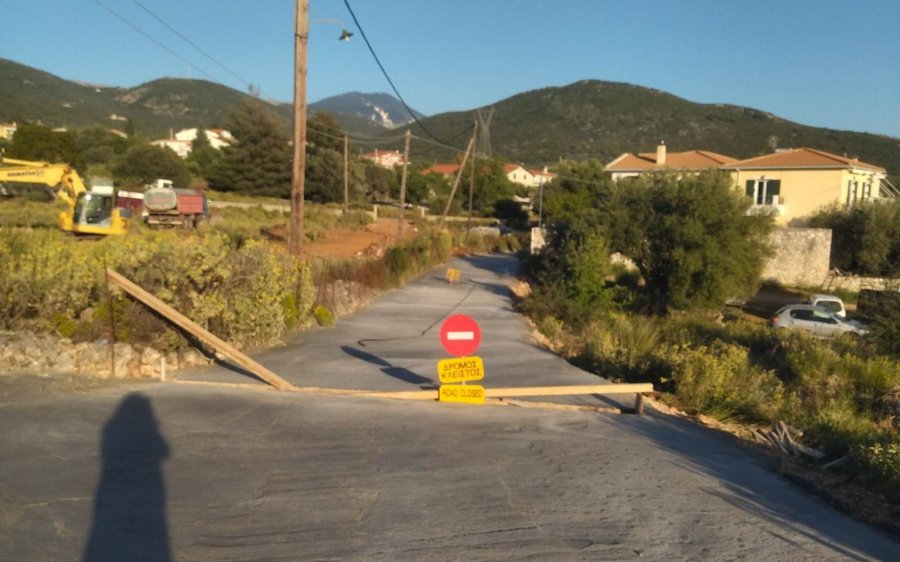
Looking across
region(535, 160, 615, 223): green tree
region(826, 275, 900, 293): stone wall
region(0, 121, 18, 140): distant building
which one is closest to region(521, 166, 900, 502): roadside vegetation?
region(826, 275, 900, 293): stone wall

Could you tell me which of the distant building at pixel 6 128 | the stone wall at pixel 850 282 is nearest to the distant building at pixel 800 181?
the stone wall at pixel 850 282

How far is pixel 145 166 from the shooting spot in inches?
2653

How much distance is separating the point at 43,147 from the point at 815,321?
55.9 m

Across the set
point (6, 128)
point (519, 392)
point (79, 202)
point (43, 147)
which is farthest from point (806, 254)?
point (6, 128)

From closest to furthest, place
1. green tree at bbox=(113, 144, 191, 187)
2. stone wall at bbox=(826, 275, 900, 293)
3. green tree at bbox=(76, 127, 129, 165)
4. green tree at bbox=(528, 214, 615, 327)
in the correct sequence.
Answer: green tree at bbox=(528, 214, 615, 327) → stone wall at bbox=(826, 275, 900, 293) → green tree at bbox=(113, 144, 191, 187) → green tree at bbox=(76, 127, 129, 165)

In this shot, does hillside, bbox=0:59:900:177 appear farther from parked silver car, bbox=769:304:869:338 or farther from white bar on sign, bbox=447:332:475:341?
white bar on sign, bbox=447:332:475:341

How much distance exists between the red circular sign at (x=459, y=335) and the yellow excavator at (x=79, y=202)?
2763cm

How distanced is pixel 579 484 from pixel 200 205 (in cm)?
4158

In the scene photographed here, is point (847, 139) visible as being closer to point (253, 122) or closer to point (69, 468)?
point (253, 122)

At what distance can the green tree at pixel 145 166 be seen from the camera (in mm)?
67375

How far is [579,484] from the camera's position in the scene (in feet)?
23.9

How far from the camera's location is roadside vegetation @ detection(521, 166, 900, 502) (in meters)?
13.4

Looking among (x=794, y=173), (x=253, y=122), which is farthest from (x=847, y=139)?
(x=253, y=122)

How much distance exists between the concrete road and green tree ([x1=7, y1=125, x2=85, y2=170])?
58365mm
